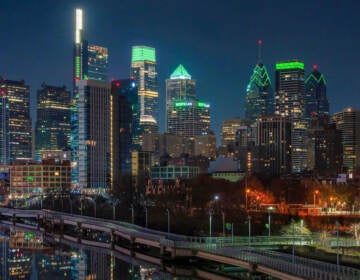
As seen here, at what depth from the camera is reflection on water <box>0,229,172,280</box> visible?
76375 millimetres

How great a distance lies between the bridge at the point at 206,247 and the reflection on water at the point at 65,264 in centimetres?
353

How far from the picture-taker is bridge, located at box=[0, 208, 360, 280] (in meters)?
55.9

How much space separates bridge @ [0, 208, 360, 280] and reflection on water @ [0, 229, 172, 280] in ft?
11.6

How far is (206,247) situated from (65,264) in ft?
74.8

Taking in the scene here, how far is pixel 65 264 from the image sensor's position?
85.8m

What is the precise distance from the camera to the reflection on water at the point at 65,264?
7638 cm

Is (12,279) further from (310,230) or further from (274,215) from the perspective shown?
(274,215)

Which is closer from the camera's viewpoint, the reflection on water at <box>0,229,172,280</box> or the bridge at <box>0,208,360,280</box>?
the bridge at <box>0,208,360,280</box>

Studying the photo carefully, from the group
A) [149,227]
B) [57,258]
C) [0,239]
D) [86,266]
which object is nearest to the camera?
[86,266]

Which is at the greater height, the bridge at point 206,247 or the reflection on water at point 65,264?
the bridge at point 206,247

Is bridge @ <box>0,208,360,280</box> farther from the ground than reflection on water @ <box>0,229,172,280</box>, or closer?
farther from the ground

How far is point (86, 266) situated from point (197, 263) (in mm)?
16287

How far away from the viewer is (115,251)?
9669 cm

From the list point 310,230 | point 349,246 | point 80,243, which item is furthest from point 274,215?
point 349,246
